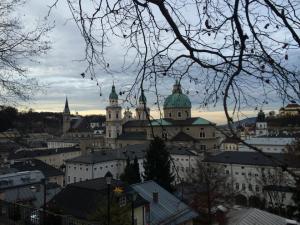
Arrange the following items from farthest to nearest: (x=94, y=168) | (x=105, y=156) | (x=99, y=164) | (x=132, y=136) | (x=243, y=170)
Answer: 1. (x=132, y=136)
2. (x=105, y=156)
3. (x=99, y=164)
4. (x=94, y=168)
5. (x=243, y=170)

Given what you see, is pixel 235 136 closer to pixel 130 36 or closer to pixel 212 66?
pixel 212 66

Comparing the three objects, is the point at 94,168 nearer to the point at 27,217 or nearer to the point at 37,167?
the point at 37,167

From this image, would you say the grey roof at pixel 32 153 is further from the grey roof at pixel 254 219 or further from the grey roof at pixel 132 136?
the grey roof at pixel 254 219

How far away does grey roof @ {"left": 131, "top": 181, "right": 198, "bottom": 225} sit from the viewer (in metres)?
18.9

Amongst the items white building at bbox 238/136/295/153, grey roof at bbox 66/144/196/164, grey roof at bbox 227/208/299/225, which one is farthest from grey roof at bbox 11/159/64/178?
white building at bbox 238/136/295/153

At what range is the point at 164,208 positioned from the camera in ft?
67.1

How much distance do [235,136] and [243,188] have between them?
41.3 metres

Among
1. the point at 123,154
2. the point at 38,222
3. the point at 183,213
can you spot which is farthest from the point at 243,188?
the point at 38,222

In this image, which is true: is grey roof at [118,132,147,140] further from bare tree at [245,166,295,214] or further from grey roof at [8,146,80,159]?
bare tree at [245,166,295,214]

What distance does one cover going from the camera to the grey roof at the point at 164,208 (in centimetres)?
1891

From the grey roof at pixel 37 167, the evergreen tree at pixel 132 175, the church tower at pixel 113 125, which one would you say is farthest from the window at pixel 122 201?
Answer: the church tower at pixel 113 125

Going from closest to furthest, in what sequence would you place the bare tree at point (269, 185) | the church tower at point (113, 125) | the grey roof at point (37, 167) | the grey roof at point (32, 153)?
the bare tree at point (269, 185)
the grey roof at point (37, 167)
the grey roof at point (32, 153)
the church tower at point (113, 125)

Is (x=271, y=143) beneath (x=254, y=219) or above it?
above

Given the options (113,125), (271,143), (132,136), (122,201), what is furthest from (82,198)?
(113,125)
